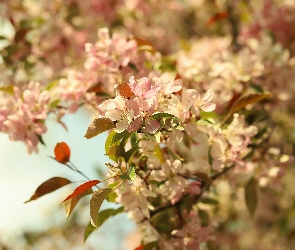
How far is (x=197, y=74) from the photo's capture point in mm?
1602

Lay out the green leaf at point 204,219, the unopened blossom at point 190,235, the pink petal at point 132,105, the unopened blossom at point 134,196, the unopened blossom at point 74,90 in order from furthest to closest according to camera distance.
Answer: the green leaf at point 204,219 → the unopened blossom at point 74,90 → the unopened blossom at point 190,235 → the unopened blossom at point 134,196 → the pink petal at point 132,105

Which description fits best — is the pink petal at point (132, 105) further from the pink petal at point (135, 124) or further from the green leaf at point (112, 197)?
the green leaf at point (112, 197)

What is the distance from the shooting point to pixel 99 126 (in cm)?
90

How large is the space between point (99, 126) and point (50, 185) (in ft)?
0.90

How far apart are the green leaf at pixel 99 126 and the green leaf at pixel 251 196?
0.73 meters

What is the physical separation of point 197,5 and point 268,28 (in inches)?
43.6

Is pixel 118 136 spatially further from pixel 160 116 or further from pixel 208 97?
pixel 208 97

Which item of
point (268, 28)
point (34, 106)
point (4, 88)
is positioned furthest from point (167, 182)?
point (268, 28)

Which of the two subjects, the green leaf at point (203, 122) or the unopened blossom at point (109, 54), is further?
the unopened blossom at point (109, 54)

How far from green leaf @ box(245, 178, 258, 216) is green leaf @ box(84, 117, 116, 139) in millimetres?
730

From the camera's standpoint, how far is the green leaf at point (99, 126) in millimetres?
899

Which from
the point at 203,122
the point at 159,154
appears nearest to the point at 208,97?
the point at 203,122

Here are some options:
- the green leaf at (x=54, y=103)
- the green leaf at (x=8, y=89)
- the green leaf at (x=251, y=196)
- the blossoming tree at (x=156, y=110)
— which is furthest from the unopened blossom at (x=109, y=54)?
the green leaf at (x=251, y=196)

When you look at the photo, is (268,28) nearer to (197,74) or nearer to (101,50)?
(197,74)
